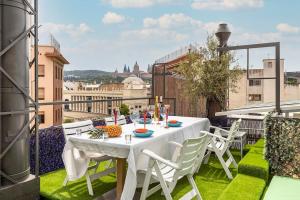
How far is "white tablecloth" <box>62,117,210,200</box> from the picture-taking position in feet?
10.7

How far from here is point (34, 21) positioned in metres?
3.77

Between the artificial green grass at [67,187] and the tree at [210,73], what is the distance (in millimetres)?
3173

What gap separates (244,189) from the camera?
3199mm

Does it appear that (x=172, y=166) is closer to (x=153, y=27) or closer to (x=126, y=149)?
(x=126, y=149)

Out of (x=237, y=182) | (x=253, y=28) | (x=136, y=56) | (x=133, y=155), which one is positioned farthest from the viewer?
(x=136, y=56)

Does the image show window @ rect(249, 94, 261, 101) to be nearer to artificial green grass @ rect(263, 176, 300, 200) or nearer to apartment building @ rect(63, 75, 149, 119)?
apartment building @ rect(63, 75, 149, 119)

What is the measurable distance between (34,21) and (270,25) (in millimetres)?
21474

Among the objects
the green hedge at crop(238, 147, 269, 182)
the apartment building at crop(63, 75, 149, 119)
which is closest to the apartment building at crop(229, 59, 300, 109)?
the apartment building at crop(63, 75, 149, 119)

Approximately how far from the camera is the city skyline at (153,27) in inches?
453

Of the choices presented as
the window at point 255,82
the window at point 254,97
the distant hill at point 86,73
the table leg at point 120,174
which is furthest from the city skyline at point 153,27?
the window at point 254,97

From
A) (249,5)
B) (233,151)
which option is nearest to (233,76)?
(233,151)

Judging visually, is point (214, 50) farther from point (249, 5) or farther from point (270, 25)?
point (270, 25)

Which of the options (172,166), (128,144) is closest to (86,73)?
(128,144)

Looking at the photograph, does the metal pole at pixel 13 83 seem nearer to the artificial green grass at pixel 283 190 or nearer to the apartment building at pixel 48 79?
the artificial green grass at pixel 283 190
